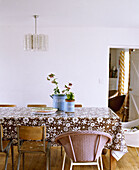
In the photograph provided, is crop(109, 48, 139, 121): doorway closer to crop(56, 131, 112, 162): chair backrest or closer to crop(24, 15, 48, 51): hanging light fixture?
crop(24, 15, 48, 51): hanging light fixture

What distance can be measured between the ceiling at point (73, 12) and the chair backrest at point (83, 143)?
6.68ft

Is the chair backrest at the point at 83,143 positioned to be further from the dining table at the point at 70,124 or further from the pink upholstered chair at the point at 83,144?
the dining table at the point at 70,124

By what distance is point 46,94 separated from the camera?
5105 millimetres

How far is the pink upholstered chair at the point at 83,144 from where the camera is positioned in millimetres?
2238

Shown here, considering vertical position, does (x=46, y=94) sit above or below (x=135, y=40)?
below

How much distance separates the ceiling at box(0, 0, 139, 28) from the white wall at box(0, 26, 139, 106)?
9.9 inches

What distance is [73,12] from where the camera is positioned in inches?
151

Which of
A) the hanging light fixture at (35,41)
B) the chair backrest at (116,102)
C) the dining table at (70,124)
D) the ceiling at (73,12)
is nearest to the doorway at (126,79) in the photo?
the chair backrest at (116,102)

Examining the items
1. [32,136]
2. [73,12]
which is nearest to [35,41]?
[73,12]

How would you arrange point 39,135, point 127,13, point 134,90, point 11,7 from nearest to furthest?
1. point 39,135
2. point 11,7
3. point 127,13
4. point 134,90

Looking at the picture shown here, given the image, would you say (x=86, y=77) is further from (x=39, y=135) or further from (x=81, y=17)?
(x=39, y=135)

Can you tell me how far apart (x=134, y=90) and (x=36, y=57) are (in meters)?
2.85

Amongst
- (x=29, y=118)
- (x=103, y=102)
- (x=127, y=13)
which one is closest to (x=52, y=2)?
(x=127, y=13)

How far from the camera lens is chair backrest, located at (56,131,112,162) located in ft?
7.34
